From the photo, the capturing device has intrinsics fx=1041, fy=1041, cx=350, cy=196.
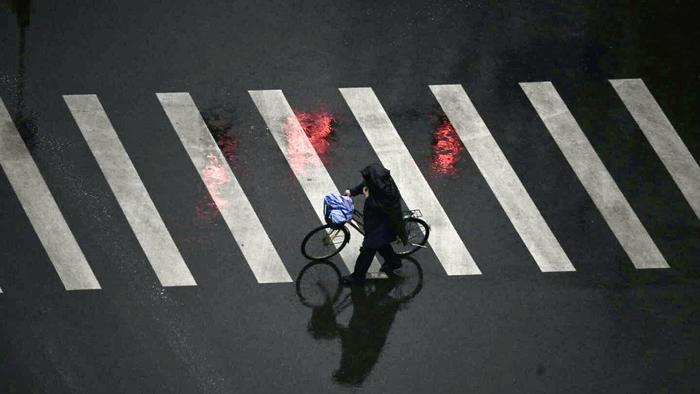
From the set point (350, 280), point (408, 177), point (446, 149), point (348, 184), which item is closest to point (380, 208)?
point (350, 280)

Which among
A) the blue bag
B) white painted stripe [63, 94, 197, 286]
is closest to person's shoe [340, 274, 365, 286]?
the blue bag

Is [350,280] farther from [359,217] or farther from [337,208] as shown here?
[337,208]

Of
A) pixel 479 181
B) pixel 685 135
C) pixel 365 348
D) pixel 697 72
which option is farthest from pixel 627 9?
pixel 365 348

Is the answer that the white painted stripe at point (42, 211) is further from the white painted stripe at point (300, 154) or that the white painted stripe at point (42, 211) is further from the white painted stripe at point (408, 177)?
the white painted stripe at point (408, 177)

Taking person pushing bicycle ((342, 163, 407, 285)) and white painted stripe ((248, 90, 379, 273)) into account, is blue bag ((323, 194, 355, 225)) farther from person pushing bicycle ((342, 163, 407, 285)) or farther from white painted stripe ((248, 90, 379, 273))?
white painted stripe ((248, 90, 379, 273))

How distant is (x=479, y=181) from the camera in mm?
15305

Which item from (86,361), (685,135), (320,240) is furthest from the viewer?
(685,135)

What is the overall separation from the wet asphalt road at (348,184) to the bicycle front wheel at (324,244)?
23cm

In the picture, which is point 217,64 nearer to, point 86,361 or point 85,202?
point 85,202

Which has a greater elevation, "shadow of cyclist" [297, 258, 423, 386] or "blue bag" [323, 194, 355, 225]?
"blue bag" [323, 194, 355, 225]

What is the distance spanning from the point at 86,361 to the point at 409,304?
4311 millimetres

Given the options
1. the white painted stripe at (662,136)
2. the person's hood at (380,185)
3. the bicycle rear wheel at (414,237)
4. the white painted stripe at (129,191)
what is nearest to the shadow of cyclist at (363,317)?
the bicycle rear wheel at (414,237)

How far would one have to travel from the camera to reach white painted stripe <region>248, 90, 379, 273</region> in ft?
48.4

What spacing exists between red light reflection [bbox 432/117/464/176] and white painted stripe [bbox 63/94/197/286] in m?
4.04
